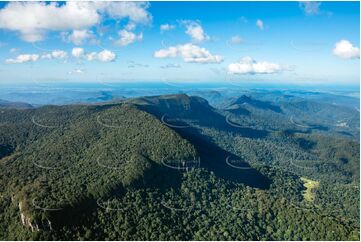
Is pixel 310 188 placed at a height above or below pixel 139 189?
below

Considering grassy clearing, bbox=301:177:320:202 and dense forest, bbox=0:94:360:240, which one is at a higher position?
dense forest, bbox=0:94:360:240

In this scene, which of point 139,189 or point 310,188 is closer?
point 139,189

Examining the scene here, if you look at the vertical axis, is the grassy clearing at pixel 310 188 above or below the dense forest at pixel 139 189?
below

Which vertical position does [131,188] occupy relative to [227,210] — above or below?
above

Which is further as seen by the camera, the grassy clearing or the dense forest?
the grassy clearing

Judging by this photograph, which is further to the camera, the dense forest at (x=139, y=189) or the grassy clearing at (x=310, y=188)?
the grassy clearing at (x=310, y=188)

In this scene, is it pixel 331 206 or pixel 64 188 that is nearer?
pixel 64 188

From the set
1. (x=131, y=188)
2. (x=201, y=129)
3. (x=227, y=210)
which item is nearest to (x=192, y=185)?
(x=227, y=210)

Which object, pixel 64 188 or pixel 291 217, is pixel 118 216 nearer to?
pixel 64 188
